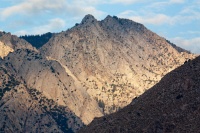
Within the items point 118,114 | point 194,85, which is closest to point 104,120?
point 118,114

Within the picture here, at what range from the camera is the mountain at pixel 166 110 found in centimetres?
14212

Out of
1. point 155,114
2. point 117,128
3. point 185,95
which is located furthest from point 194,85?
point 117,128

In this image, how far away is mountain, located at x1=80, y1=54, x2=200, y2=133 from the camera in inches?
5595

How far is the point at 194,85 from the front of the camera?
151750mm

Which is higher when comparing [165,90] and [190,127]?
[165,90]

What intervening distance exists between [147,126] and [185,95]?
46.6 feet

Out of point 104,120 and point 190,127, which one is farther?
point 104,120

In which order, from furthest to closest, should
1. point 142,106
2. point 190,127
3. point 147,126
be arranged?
point 142,106 → point 147,126 → point 190,127

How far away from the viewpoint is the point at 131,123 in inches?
6019

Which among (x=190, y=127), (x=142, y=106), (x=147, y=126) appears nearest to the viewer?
(x=190, y=127)

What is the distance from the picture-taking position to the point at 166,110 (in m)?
148

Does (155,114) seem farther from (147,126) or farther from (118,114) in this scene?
(118,114)

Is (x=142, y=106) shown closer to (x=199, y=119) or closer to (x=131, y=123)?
(x=131, y=123)

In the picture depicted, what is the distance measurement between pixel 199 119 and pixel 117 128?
26.5 m
